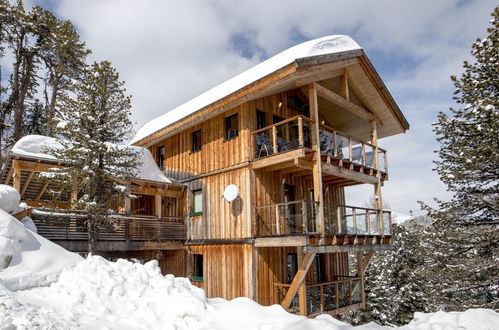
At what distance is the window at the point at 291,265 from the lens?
A: 1339cm

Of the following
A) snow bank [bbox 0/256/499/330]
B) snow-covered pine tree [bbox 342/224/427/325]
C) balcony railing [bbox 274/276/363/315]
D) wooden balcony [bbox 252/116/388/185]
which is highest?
wooden balcony [bbox 252/116/388/185]

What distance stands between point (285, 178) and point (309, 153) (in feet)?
8.39

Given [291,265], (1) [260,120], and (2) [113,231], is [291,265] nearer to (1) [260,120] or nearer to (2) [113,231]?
(1) [260,120]

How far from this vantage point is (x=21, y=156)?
12.0 metres

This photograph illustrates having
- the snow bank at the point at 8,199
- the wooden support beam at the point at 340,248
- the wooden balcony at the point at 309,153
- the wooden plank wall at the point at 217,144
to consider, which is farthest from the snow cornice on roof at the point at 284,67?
the snow bank at the point at 8,199

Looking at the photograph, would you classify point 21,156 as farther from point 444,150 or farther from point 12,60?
point 12,60

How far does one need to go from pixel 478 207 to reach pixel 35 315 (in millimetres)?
15420

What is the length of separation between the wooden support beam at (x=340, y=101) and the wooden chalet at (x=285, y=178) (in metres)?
0.05

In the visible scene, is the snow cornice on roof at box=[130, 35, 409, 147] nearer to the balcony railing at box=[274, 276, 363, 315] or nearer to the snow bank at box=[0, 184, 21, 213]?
the balcony railing at box=[274, 276, 363, 315]

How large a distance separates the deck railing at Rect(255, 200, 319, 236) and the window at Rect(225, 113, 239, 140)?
10.3 feet

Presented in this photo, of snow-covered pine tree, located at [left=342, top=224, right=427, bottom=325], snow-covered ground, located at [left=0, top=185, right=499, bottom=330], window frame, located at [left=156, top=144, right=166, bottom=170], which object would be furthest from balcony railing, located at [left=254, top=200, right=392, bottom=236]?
snow-covered pine tree, located at [left=342, top=224, right=427, bottom=325]

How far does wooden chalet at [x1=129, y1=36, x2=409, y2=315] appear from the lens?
11.8 meters

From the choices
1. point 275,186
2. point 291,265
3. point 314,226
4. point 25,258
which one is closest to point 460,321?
point 314,226

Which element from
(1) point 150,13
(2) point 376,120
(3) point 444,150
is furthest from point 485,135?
(1) point 150,13
